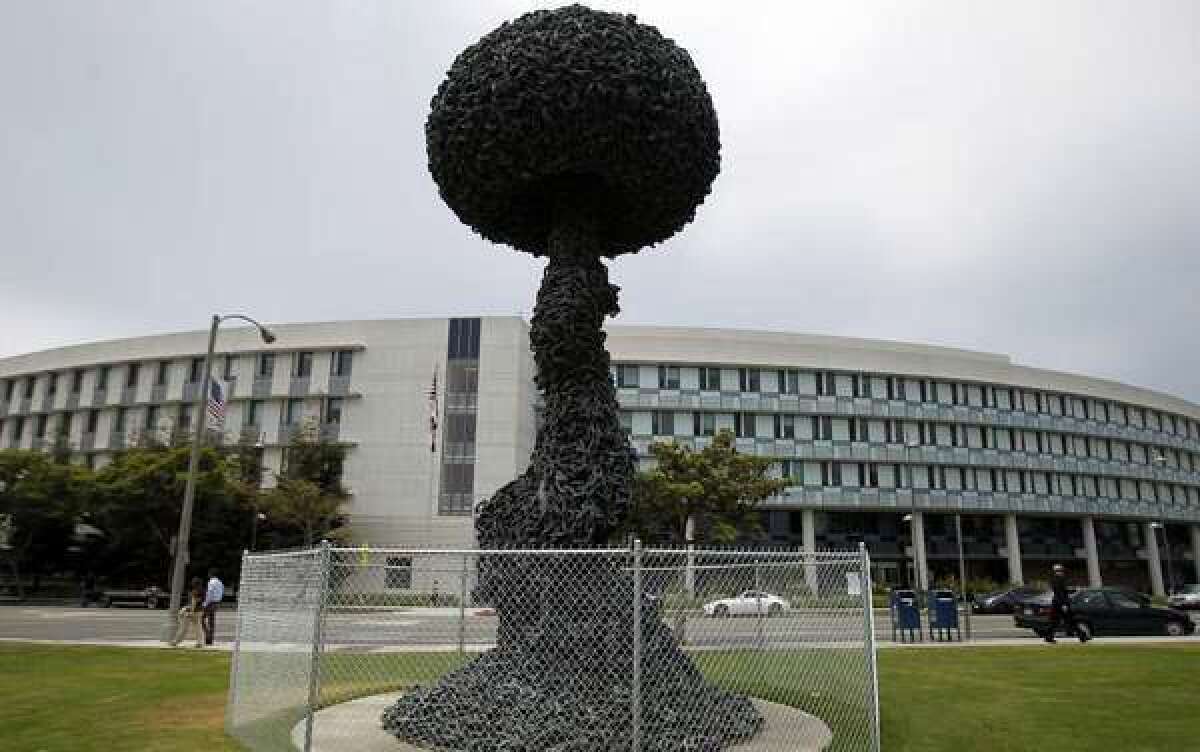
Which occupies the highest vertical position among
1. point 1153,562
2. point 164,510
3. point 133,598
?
point 164,510

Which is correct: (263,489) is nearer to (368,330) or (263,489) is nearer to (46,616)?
(368,330)

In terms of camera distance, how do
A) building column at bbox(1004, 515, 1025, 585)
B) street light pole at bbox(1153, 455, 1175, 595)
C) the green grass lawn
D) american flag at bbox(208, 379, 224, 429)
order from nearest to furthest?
the green grass lawn, american flag at bbox(208, 379, 224, 429), building column at bbox(1004, 515, 1025, 585), street light pole at bbox(1153, 455, 1175, 595)

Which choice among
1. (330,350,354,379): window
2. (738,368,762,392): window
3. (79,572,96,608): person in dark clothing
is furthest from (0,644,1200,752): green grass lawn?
(738,368,762,392): window

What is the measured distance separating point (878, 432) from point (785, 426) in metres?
6.51

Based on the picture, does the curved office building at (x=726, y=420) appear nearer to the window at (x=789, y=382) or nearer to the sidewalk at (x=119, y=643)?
the window at (x=789, y=382)

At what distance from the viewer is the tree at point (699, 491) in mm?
33844

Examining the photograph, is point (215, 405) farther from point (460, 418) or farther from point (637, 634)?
point (460, 418)

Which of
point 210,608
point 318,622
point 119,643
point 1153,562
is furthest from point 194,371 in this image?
point 1153,562

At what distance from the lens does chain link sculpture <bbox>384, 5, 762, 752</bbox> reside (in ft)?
26.5

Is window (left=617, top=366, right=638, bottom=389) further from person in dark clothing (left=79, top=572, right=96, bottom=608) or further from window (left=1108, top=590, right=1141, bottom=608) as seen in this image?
window (left=1108, top=590, right=1141, bottom=608)

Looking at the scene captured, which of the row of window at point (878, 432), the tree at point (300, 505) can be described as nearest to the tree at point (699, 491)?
the row of window at point (878, 432)

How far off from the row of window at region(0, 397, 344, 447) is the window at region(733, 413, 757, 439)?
24.2 meters

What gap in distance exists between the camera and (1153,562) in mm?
61094

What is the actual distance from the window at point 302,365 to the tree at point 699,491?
82.4 ft
